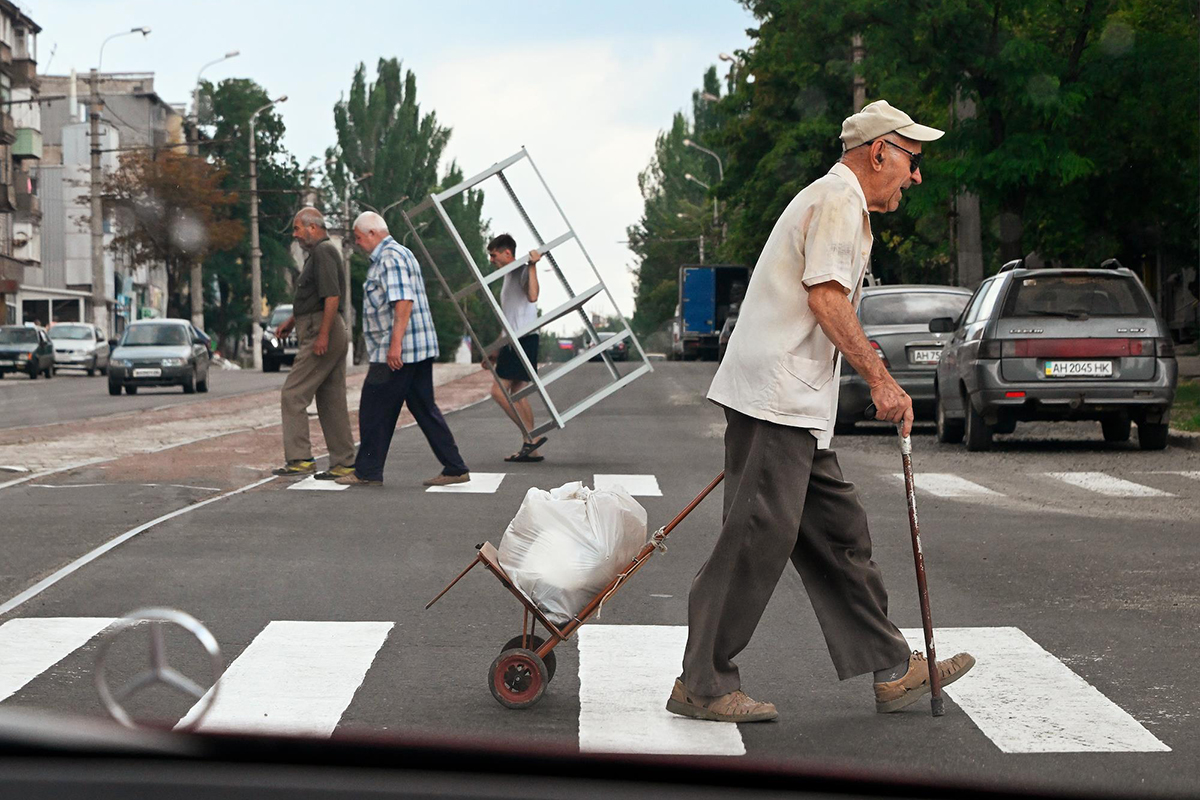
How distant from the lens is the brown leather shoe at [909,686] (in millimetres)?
5461

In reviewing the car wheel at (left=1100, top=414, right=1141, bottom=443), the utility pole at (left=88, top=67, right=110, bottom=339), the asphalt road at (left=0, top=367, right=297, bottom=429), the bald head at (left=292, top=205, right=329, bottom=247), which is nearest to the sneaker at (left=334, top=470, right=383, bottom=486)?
the bald head at (left=292, top=205, right=329, bottom=247)

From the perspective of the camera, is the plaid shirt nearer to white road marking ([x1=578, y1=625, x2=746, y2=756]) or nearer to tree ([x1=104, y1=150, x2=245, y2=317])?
white road marking ([x1=578, y1=625, x2=746, y2=756])

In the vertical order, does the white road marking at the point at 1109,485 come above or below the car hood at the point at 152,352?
below

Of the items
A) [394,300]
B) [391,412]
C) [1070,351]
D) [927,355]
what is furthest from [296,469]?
[927,355]

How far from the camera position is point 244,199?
96250 millimetres

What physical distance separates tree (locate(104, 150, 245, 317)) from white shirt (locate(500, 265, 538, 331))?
5887 centimetres

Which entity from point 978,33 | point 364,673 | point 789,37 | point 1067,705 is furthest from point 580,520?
point 789,37

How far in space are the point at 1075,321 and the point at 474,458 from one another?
560cm

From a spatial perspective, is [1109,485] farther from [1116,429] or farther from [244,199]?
[244,199]

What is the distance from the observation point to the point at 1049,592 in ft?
26.4

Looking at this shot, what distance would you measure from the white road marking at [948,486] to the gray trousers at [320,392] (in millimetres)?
4289

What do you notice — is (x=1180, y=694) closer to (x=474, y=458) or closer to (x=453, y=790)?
(x=453, y=790)

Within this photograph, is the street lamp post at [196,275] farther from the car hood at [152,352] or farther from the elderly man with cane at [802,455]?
the elderly man with cane at [802,455]

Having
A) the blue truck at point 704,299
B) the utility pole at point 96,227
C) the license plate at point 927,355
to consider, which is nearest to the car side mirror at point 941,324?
the license plate at point 927,355
